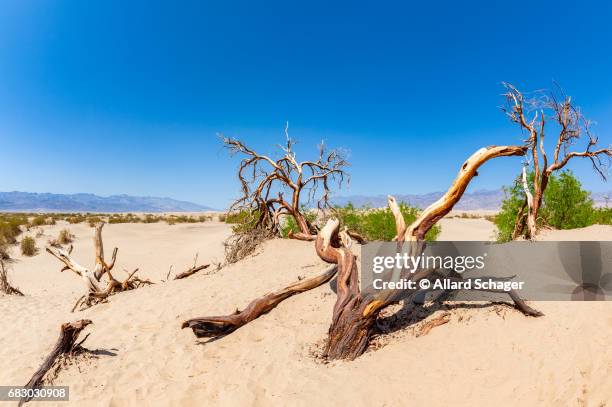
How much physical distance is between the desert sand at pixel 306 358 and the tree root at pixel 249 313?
0.14 metres

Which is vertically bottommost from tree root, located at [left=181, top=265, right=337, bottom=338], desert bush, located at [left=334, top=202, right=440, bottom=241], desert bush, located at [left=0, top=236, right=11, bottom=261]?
desert bush, located at [left=0, top=236, right=11, bottom=261]

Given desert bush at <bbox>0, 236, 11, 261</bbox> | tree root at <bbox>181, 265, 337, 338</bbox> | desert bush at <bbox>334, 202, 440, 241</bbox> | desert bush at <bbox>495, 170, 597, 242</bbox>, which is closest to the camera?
tree root at <bbox>181, 265, 337, 338</bbox>

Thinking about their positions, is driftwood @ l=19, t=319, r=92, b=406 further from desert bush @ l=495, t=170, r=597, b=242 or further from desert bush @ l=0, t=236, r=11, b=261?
desert bush @ l=0, t=236, r=11, b=261

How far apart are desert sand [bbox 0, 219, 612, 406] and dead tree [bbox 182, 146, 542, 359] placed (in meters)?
0.19

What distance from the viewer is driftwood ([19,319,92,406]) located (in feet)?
16.2

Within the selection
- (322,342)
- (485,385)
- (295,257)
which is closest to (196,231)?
(295,257)

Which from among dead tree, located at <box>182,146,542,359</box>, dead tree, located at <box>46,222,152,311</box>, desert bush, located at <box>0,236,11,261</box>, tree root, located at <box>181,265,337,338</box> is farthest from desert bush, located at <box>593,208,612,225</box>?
desert bush, located at <box>0,236,11,261</box>

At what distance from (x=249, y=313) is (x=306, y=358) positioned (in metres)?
1.58

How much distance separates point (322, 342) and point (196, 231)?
24581mm

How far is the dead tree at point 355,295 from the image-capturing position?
4977mm

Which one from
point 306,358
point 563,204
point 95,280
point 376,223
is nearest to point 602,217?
point 563,204

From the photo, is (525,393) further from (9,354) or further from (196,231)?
(196,231)

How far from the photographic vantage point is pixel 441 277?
5.75 m

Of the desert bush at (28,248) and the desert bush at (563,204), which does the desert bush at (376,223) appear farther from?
the desert bush at (28,248)
